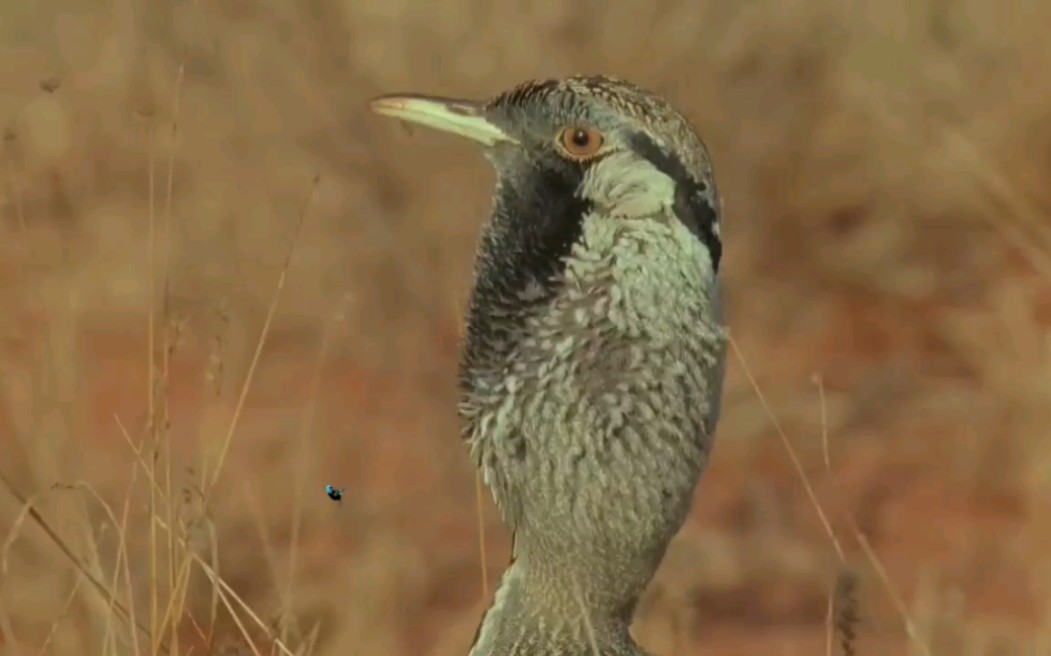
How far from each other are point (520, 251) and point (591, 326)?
10cm

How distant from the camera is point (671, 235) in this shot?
1.71 meters

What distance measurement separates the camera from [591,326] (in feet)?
5.58

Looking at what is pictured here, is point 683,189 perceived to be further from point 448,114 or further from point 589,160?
point 448,114

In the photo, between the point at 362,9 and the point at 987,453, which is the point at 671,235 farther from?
the point at 362,9

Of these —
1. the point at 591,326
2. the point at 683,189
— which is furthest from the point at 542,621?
the point at 683,189

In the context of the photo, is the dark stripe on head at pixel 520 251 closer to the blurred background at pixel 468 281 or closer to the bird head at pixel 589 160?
the bird head at pixel 589 160

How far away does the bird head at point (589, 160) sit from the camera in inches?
67.7

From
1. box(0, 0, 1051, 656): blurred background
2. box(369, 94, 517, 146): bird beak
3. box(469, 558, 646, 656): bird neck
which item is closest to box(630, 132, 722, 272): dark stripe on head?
box(369, 94, 517, 146): bird beak

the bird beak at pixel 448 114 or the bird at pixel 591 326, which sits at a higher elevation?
the bird beak at pixel 448 114

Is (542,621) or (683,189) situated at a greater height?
(683,189)

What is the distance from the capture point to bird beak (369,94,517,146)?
179 centimetres

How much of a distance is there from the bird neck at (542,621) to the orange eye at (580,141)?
0.40 metres

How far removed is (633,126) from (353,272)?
15.6ft

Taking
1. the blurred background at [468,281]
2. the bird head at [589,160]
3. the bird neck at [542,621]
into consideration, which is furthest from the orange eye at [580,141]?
the blurred background at [468,281]
